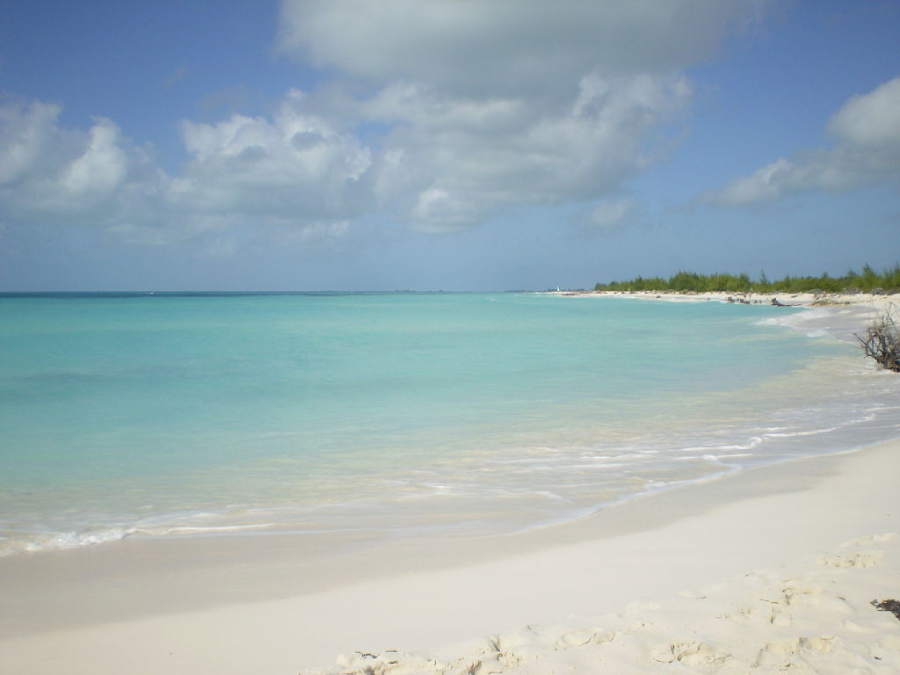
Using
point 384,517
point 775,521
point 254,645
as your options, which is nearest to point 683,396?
point 775,521

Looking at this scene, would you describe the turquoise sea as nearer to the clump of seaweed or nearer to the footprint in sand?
the footprint in sand

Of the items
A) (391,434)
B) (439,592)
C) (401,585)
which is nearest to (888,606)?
(439,592)

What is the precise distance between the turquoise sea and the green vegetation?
32566mm

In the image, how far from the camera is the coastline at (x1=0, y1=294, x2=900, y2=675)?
7.54ft

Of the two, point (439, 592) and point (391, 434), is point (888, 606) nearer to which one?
point (439, 592)

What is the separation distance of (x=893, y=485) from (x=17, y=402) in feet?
39.1

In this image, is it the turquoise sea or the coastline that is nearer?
the coastline

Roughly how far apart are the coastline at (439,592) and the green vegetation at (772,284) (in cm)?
4347

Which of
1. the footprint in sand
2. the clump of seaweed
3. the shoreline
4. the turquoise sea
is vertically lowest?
the turquoise sea

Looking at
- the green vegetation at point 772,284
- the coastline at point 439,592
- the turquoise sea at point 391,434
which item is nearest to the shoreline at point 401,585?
the coastline at point 439,592

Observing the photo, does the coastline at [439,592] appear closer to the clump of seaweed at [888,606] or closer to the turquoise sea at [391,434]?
the clump of seaweed at [888,606]

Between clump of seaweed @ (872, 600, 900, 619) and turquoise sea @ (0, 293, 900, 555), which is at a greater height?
clump of seaweed @ (872, 600, 900, 619)

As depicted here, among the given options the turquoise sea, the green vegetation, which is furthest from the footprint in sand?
the green vegetation

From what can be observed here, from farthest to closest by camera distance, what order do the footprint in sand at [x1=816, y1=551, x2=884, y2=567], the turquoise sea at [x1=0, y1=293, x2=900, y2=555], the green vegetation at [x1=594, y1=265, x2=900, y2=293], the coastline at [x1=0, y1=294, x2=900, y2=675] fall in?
the green vegetation at [x1=594, y1=265, x2=900, y2=293]
the turquoise sea at [x1=0, y1=293, x2=900, y2=555]
the footprint in sand at [x1=816, y1=551, x2=884, y2=567]
the coastline at [x1=0, y1=294, x2=900, y2=675]
